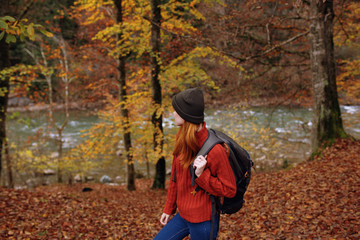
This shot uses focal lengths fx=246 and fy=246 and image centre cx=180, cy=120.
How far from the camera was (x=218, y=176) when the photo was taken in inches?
81.6

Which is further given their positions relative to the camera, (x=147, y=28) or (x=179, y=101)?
(x=147, y=28)

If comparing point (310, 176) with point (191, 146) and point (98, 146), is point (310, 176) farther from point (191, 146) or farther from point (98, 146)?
point (98, 146)

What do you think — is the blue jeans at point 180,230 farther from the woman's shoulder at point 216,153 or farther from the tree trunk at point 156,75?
the tree trunk at point 156,75

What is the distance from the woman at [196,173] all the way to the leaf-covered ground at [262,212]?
274 centimetres

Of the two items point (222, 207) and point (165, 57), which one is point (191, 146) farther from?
point (165, 57)

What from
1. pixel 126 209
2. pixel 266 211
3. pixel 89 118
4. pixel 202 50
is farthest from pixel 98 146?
pixel 89 118

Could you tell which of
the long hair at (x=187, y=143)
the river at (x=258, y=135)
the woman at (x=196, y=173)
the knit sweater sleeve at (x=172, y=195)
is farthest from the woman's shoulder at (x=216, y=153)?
the river at (x=258, y=135)

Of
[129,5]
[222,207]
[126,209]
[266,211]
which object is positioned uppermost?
[129,5]

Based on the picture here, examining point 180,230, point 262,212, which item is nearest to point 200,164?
point 180,230

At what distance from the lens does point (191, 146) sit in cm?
214

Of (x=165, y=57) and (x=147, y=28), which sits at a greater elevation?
(x=147, y=28)

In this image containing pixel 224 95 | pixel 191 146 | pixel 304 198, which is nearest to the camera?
pixel 191 146

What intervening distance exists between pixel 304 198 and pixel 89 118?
27.8 metres

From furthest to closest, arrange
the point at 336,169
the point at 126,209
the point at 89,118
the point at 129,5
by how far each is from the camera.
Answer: the point at 89,118
the point at 129,5
the point at 126,209
the point at 336,169
